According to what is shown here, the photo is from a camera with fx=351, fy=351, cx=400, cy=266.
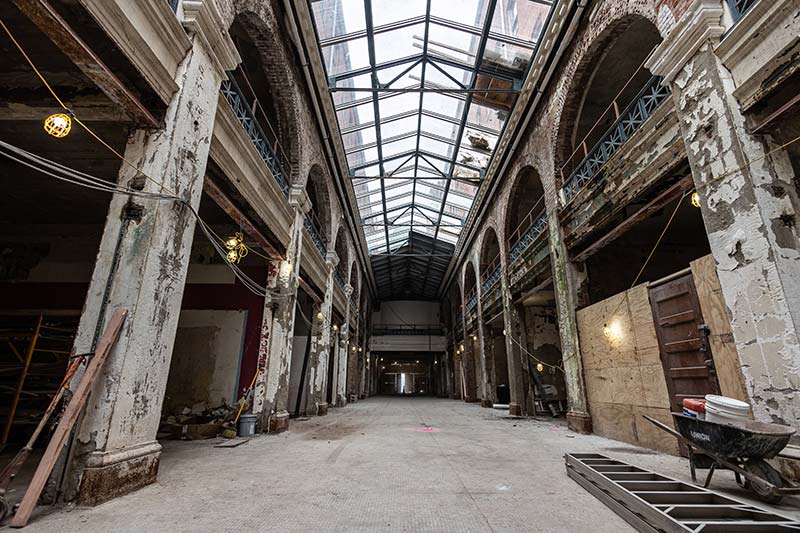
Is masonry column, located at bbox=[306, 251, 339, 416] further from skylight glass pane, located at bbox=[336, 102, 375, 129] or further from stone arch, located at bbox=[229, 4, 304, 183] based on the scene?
stone arch, located at bbox=[229, 4, 304, 183]

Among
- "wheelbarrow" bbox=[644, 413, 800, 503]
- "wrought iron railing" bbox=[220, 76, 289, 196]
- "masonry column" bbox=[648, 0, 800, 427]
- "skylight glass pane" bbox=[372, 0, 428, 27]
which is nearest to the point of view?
"wheelbarrow" bbox=[644, 413, 800, 503]

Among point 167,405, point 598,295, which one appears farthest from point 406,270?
point 167,405

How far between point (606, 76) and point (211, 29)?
30.1ft

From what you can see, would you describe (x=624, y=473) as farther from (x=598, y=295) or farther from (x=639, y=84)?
(x=639, y=84)

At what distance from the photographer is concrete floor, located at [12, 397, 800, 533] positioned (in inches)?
99.7

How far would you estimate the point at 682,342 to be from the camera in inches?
209

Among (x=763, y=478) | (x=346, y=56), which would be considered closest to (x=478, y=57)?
(x=346, y=56)

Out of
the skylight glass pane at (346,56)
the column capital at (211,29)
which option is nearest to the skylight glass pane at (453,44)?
the skylight glass pane at (346,56)

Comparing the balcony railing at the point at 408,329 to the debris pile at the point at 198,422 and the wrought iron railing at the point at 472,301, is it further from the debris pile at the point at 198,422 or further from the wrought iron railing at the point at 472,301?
the debris pile at the point at 198,422

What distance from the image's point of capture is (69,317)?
642cm

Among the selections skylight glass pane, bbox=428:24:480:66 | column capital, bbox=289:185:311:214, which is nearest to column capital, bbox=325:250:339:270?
column capital, bbox=289:185:311:214

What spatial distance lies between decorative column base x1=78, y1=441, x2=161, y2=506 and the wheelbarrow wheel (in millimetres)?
5503

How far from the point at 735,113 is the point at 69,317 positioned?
10.6m

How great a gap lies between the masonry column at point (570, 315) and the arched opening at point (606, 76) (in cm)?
143
